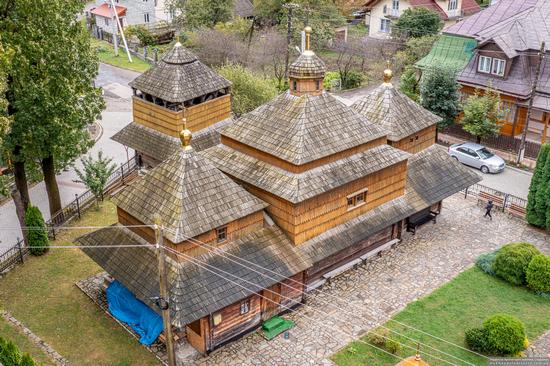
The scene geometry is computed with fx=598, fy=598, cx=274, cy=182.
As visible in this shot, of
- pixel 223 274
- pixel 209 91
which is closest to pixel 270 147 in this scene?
pixel 223 274

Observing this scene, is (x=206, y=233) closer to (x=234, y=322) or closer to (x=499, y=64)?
(x=234, y=322)

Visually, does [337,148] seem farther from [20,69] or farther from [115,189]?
[115,189]

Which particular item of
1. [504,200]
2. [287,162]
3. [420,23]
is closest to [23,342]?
[287,162]

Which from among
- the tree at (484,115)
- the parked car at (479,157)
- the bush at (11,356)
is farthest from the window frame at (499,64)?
the bush at (11,356)

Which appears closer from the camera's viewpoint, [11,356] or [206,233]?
[11,356]

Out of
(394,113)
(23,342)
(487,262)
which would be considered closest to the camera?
(23,342)

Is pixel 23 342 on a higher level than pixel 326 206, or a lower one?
lower
